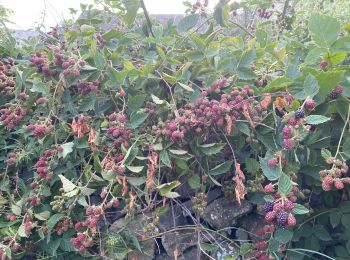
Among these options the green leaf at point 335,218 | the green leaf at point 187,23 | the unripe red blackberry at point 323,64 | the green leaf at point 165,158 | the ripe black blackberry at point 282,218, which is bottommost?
the green leaf at point 335,218

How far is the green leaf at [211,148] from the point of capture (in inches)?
64.5

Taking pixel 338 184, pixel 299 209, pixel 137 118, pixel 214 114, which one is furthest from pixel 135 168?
pixel 338 184

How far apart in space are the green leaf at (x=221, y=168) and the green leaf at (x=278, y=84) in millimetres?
307

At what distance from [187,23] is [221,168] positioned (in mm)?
701

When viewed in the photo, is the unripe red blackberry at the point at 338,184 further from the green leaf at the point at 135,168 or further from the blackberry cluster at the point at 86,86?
the blackberry cluster at the point at 86,86

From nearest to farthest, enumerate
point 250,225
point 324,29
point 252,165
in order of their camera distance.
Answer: point 324,29, point 252,165, point 250,225

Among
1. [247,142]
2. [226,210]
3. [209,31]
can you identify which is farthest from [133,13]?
[226,210]

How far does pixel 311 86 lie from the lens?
1.49 meters

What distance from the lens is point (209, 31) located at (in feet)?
6.54

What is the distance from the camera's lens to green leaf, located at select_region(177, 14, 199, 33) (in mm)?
2021

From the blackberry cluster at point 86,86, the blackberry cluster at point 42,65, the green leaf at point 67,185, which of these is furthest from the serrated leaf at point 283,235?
the blackberry cluster at point 42,65

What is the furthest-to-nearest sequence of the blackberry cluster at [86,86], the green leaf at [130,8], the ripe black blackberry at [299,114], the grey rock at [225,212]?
the green leaf at [130,8]
the grey rock at [225,212]
the blackberry cluster at [86,86]
the ripe black blackberry at [299,114]

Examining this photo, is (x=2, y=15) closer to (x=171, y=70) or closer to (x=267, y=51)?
(x=171, y=70)

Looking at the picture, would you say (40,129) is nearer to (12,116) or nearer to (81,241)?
(12,116)
